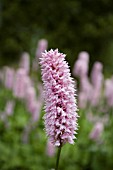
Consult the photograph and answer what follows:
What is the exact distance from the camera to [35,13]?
570 inches

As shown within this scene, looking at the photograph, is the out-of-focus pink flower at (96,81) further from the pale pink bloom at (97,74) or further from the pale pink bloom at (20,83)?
the pale pink bloom at (20,83)

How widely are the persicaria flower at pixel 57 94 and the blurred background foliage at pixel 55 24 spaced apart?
36.7 ft

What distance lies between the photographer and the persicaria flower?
2.76 m

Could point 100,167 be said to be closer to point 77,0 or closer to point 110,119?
point 110,119

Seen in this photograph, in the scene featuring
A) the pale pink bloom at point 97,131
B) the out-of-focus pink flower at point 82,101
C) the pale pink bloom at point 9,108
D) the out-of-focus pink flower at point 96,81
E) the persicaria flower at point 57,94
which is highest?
the out-of-focus pink flower at point 96,81

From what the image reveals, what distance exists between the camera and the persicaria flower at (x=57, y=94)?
2756 millimetres

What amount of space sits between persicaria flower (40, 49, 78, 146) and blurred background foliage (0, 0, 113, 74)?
11.2 m

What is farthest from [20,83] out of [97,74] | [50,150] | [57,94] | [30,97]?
[57,94]

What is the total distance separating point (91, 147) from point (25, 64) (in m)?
1.70

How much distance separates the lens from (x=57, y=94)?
2766 millimetres

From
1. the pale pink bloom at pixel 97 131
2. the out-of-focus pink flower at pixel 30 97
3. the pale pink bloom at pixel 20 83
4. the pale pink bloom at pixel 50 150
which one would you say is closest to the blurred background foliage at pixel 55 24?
the out-of-focus pink flower at pixel 30 97

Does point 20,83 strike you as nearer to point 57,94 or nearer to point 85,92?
point 85,92

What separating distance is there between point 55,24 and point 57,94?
39.3 feet

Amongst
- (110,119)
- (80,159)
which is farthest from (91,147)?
(110,119)
